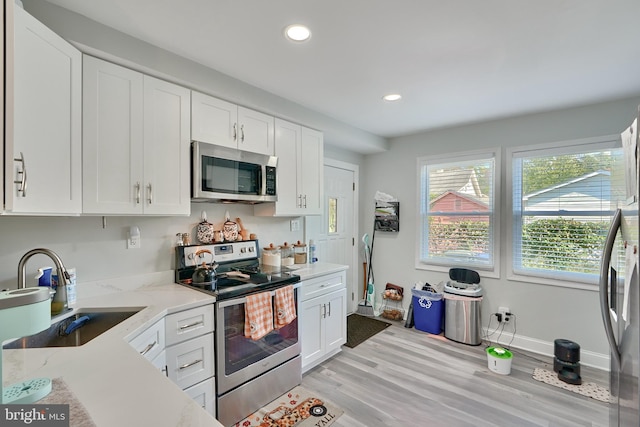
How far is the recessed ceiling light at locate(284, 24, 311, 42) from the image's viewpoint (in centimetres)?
166

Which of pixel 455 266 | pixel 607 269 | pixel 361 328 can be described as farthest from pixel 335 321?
pixel 607 269

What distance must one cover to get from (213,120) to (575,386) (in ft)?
11.8

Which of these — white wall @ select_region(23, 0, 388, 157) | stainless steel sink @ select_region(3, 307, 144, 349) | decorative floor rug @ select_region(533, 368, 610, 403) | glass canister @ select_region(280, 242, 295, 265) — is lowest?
decorative floor rug @ select_region(533, 368, 610, 403)

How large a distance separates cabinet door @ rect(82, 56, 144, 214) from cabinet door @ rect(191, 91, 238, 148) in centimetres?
35

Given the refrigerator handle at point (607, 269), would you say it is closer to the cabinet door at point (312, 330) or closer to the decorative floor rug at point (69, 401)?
the decorative floor rug at point (69, 401)

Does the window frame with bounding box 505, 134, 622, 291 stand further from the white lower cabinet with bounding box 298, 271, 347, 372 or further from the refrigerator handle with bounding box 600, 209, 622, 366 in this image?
the refrigerator handle with bounding box 600, 209, 622, 366

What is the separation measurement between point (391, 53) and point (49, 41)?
180cm

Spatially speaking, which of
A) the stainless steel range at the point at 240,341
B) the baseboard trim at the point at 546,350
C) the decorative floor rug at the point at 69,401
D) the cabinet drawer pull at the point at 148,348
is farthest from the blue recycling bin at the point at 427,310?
the decorative floor rug at the point at 69,401

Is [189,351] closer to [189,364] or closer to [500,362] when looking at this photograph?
[189,364]

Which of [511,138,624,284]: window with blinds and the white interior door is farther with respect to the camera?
the white interior door

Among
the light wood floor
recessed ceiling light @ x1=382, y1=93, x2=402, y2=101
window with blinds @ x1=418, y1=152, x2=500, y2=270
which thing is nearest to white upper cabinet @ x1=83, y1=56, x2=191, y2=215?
recessed ceiling light @ x1=382, y1=93, x2=402, y2=101

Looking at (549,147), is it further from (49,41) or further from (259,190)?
(49,41)

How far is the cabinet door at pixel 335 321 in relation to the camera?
9.17 ft

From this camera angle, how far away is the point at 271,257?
2.74 meters
